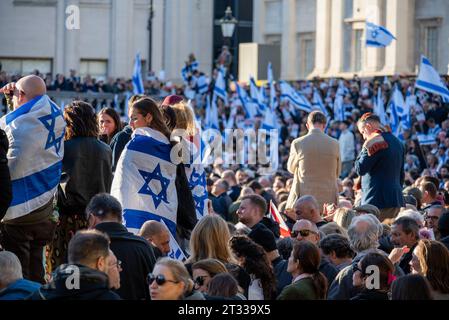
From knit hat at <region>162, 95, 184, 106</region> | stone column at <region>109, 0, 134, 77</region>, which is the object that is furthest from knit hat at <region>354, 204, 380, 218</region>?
stone column at <region>109, 0, 134, 77</region>

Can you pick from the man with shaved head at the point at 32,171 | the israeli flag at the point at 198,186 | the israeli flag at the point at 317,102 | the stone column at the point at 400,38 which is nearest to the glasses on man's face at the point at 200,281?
the man with shaved head at the point at 32,171

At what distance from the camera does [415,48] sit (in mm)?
53781

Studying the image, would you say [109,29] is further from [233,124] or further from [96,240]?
[96,240]

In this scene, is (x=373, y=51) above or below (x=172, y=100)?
above

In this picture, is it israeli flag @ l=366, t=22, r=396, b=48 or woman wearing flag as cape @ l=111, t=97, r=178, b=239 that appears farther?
israeli flag @ l=366, t=22, r=396, b=48

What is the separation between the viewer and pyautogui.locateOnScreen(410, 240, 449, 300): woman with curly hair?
426 inches

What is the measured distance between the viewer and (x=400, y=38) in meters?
53.3

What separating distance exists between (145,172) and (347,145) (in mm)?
24886

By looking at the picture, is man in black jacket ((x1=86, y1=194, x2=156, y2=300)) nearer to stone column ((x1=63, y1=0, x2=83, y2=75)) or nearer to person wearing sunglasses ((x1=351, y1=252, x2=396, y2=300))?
person wearing sunglasses ((x1=351, y1=252, x2=396, y2=300))

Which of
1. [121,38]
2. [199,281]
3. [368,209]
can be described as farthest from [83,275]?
[121,38]

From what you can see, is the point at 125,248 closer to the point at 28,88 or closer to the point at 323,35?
the point at 28,88

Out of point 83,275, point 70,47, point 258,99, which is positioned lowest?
point 83,275

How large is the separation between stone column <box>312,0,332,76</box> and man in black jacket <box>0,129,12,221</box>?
4944 cm
